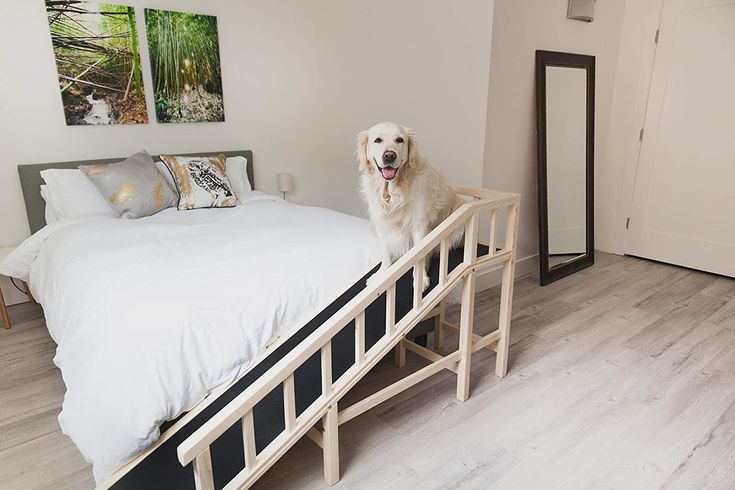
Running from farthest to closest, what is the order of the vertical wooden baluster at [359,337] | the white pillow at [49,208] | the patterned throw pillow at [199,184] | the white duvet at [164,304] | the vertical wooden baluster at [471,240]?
the patterned throw pillow at [199,184] < the white pillow at [49,208] < the vertical wooden baluster at [471,240] < the vertical wooden baluster at [359,337] < the white duvet at [164,304]

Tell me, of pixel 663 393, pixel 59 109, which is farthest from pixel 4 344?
pixel 663 393

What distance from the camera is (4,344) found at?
97.3 inches

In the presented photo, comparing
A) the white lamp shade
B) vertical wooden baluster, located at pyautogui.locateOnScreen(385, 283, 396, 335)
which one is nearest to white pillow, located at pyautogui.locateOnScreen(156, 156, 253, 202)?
the white lamp shade

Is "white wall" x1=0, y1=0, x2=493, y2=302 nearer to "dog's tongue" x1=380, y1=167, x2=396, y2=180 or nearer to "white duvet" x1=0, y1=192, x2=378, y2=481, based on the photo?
"white duvet" x1=0, y1=192, x2=378, y2=481

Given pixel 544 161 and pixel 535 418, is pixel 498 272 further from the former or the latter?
pixel 535 418

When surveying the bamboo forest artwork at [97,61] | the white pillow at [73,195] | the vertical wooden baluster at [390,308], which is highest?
the bamboo forest artwork at [97,61]

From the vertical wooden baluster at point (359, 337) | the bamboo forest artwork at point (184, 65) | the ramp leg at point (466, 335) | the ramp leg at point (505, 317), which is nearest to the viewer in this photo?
the vertical wooden baluster at point (359, 337)

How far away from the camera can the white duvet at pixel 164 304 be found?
3.93 ft

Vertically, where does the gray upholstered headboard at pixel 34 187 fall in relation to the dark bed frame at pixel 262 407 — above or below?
above

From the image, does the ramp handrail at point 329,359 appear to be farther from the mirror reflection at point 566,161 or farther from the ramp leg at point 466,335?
the mirror reflection at point 566,161

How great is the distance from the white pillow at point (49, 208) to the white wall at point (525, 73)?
2.62m

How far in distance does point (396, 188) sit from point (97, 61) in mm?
2107

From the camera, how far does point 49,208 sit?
2613 millimetres

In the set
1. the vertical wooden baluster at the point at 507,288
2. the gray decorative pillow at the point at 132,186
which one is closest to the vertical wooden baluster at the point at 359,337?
the vertical wooden baluster at the point at 507,288
